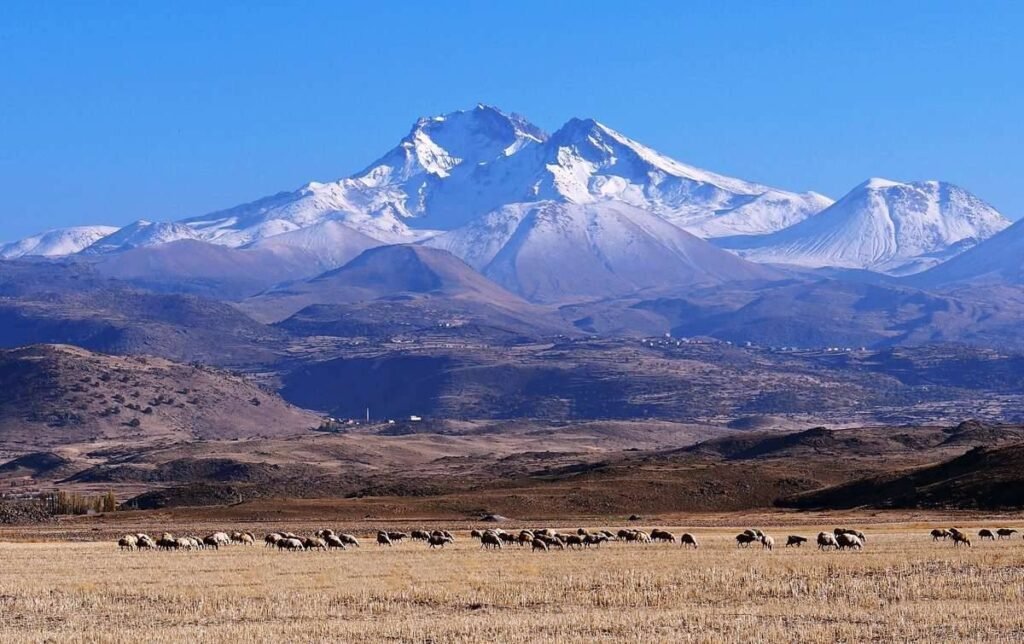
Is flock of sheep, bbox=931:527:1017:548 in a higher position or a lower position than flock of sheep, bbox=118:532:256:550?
lower

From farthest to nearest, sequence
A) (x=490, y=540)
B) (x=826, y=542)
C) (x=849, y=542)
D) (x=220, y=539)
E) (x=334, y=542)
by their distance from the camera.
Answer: (x=220, y=539) < (x=334, y=542) < (x=490, y=540) < (x=826, y=542) < (x=849, y=542)

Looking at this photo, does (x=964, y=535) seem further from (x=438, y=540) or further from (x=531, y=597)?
(x=531, y=597)

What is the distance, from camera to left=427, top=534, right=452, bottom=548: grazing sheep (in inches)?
2272

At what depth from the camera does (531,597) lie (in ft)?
116

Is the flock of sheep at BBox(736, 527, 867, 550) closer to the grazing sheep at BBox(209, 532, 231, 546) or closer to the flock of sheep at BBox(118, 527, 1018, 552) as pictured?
the flock of sheep at BBox(118, 527, 1018, 552)

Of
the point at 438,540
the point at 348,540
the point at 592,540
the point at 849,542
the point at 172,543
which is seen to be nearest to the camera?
the point at 849,542

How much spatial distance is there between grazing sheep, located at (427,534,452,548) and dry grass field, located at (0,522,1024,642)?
7941 mm

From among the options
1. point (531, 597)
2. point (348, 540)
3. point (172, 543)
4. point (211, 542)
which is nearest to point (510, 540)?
point (348, 540)

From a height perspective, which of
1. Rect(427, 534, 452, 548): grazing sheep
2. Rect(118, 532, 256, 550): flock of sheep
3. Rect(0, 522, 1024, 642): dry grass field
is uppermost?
Rect(0, 522, 1024, 642): dry grass field

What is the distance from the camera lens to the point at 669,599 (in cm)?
3459

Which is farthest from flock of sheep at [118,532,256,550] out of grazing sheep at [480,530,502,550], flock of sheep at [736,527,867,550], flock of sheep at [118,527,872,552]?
flock of sheep at [736,527,867,550]

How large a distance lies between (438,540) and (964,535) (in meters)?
17.2

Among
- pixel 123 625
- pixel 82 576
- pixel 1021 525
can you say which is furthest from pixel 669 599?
pixel 1021 525

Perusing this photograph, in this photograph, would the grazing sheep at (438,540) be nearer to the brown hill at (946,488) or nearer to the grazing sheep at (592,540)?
the grazing sheep at (592,540)
